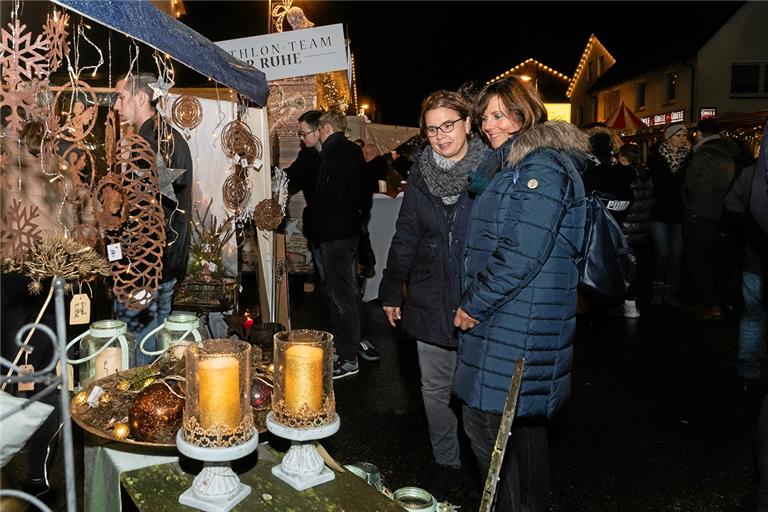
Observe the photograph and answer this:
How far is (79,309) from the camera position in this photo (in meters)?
2.85

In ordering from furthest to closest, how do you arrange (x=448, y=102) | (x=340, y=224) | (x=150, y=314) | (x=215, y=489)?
(x=340, y=224) → (x=150, y=314) → (x=448, y=102) → (x=215, y=489)

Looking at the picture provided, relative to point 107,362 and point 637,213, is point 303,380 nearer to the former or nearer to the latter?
point 107,362

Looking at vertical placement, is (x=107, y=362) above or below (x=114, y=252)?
below

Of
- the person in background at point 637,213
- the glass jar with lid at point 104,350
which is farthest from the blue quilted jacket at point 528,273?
the person in background at point 637,213

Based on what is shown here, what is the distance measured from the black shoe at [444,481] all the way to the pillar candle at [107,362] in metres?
1.81

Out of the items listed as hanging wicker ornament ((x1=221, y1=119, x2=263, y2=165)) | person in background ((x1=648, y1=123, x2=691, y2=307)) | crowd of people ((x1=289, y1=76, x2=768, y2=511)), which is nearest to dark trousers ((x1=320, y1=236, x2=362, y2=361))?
hanging wicker ornament ((x1=221, y1=119, x2=263, y2=165))

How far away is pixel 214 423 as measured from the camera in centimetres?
164

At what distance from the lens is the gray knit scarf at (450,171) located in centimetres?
314

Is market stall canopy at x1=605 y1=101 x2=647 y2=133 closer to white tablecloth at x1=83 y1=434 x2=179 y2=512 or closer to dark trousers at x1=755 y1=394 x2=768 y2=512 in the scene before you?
dark trousers at x1=755 y1=394 x2=768 y2=512

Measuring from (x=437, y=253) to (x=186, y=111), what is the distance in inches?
95.8

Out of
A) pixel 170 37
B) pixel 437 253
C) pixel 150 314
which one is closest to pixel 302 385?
pixel 437 253

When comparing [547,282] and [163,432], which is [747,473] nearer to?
[547,282]

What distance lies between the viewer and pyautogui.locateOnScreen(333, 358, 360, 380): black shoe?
217 inches

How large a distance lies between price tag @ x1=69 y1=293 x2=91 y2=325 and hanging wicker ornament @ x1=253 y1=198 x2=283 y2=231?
2.23 metres
